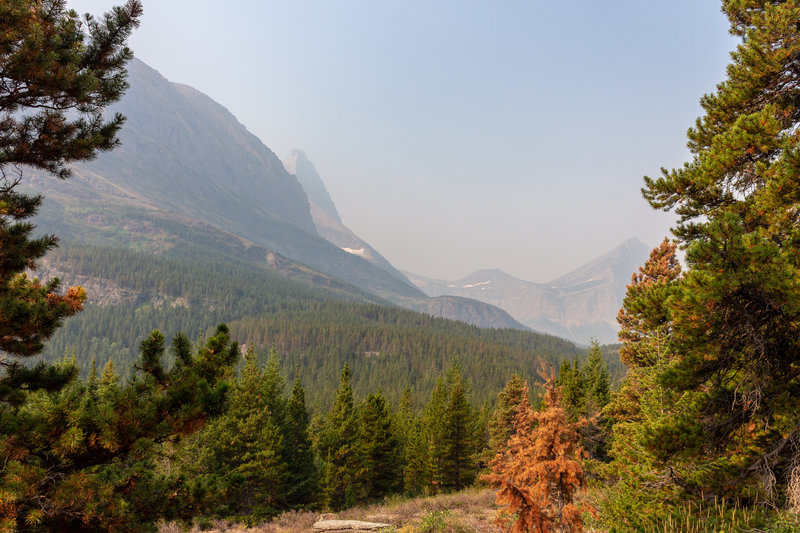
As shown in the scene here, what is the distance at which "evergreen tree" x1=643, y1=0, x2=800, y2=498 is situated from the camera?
586 cm

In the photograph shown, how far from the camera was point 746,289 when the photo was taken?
5895 mm

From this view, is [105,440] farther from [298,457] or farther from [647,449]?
[298,457]

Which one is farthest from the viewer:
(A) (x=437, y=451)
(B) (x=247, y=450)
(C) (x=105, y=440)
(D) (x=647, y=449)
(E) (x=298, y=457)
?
(A) (x=437, y=451)

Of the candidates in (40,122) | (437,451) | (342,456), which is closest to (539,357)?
(40,122)

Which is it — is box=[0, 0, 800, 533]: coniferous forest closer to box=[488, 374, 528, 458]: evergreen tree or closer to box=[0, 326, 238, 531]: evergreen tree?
box=[0, 326, 238, 531]: evergreen tree

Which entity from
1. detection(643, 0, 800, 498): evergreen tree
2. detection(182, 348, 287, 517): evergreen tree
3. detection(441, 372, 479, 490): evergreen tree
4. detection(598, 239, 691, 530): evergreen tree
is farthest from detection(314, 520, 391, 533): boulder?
detection(441, 372, 479, 490): evergreen tree

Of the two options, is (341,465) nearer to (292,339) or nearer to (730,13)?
(730,13)

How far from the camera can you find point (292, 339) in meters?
166

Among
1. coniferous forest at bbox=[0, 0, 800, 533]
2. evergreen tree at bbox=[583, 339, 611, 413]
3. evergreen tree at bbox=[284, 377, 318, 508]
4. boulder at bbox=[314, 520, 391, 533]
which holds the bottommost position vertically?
evergreen tree at bbox=[284, 377, 318, 508]

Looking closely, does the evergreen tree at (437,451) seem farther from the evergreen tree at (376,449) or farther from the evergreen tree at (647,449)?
the evergreen tree at (647,449)

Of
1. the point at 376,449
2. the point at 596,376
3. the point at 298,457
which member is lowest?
the point at 298,457

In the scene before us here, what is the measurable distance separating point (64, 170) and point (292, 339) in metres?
168

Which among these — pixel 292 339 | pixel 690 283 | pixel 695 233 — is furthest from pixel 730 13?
pixel 292 339

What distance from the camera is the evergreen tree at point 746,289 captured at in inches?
231
